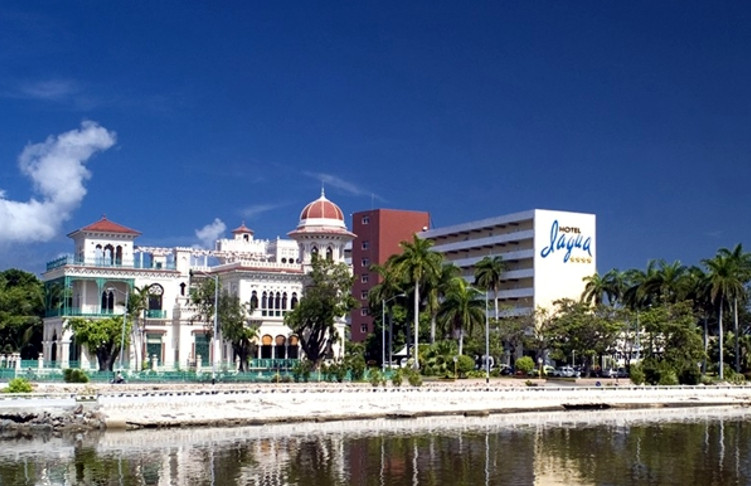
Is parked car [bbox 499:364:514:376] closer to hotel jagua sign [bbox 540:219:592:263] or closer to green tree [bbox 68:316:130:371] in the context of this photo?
hotel jagua sign [bbox 540:219:592:263]

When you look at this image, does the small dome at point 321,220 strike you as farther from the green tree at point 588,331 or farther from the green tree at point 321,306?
the green tree at point 588,331

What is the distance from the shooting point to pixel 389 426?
59656 millimetres

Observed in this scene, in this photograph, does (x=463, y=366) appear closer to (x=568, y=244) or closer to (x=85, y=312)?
(x=85, y=312)

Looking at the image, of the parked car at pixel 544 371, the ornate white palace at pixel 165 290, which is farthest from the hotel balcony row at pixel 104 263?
the parked car at pixel 544 371

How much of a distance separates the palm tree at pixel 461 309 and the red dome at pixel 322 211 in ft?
43.8

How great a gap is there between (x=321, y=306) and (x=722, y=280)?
38.6m

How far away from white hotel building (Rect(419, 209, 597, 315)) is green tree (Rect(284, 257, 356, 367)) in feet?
112

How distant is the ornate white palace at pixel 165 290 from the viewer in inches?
3674

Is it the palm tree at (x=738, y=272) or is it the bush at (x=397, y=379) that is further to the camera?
the palm tree at (x=738, y=272)

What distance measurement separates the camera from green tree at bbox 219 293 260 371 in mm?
90188

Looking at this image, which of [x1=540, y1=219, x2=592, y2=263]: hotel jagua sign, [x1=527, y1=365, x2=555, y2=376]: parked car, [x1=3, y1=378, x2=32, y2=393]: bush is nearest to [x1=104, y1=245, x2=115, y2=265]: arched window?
[x1=3, y1=378, x2=32, y2=393]: bush

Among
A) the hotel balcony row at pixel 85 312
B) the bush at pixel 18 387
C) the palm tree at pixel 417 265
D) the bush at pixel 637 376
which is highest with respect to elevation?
the palm tree at pixel 417 265

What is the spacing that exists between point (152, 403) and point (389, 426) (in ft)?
43.4

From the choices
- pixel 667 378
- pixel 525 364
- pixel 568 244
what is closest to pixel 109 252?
pixel 525 364
